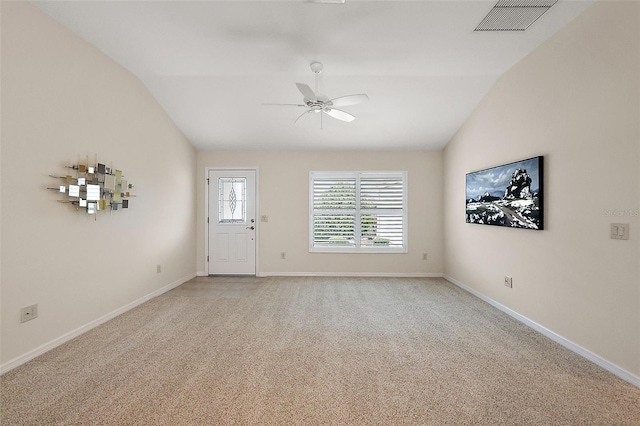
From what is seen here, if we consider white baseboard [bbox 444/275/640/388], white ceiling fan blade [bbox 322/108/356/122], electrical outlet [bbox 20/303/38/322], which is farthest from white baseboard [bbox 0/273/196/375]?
white baseboard [bbox 444/275/640/388]

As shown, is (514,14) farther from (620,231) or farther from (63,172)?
(63,172)

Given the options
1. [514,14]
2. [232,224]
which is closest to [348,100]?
[514,14]

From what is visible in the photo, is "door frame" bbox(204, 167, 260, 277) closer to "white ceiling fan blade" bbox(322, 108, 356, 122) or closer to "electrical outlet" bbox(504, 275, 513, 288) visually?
"white ceiling fan blade" bbox(322, 108, 356, 122)

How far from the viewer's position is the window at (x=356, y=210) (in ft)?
18.2

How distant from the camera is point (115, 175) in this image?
335cm

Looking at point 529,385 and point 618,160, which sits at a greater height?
point 618,160

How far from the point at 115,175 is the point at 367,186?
3.94 meters

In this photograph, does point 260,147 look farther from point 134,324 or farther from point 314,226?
point 134,324

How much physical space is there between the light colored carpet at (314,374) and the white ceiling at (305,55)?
9.29ft

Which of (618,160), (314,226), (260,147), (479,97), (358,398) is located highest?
(479,97)

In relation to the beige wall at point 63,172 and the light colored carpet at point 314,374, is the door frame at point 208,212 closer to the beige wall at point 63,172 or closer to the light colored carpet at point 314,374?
the beige wall at point 63,172

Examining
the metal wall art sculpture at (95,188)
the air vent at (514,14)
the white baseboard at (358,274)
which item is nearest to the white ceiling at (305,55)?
the air vent at (514,14)

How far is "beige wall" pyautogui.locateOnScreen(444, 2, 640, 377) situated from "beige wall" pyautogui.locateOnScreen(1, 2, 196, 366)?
179 inches

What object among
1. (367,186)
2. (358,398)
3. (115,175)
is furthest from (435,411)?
(367,186)
